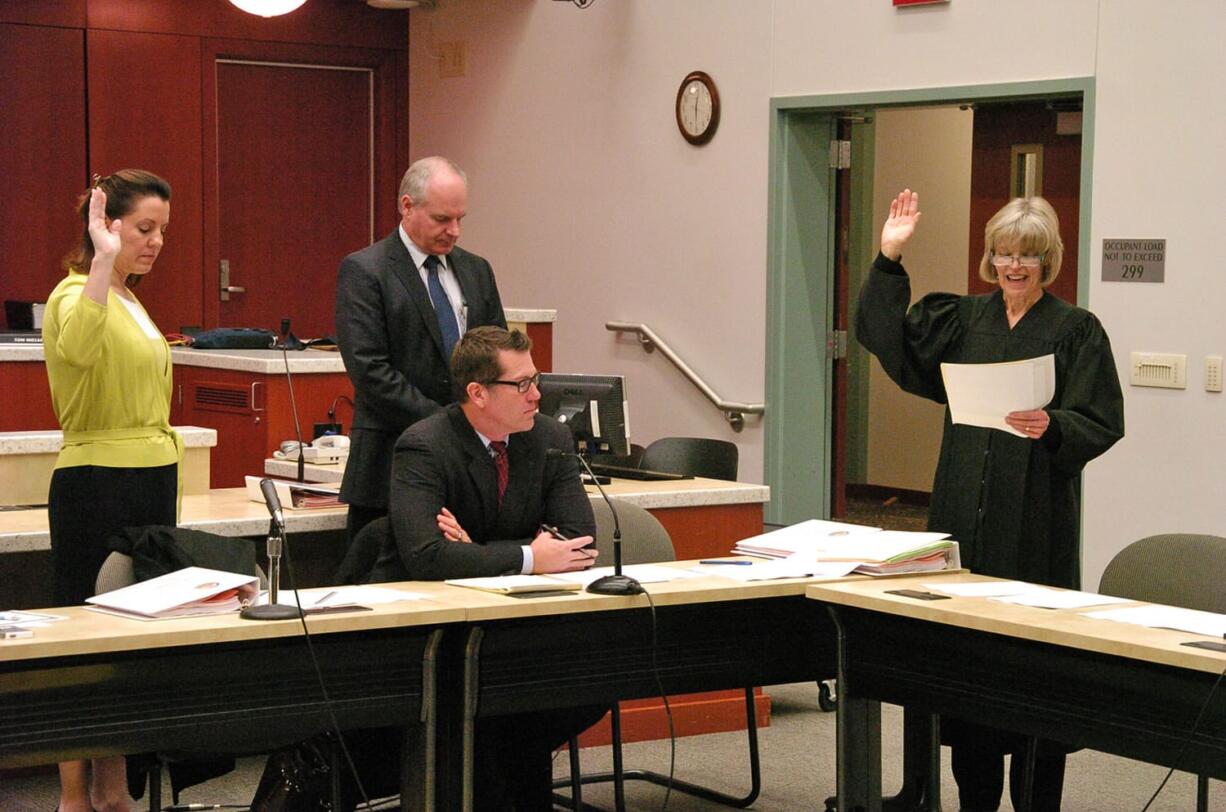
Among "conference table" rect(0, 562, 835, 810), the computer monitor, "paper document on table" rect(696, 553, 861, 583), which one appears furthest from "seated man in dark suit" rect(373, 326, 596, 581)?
the computer monitor

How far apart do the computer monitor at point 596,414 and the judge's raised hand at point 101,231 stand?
167 cm

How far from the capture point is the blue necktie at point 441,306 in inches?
170

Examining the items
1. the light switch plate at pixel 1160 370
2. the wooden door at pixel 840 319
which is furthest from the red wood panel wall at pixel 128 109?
the light switch plate at pixel 1160 370

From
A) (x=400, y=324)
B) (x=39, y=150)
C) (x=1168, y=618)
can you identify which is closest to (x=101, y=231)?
(x=400, y=324)

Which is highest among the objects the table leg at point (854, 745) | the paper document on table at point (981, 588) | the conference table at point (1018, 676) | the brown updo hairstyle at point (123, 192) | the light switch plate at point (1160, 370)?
the brown updo hairstyle at point (123, 192)

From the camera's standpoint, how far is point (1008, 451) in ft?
12.3

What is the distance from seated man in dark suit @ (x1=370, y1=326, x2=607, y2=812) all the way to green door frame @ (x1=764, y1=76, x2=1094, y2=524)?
3668 mm

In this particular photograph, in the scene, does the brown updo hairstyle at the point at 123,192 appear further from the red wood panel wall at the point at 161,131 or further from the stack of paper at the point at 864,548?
the red wood panel wall at the point at 161,131

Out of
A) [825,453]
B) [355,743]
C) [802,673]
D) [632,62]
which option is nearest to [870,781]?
[802,673]

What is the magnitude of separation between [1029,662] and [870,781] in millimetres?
593

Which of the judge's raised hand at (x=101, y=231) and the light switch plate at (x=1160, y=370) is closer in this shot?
the judge's raised hand at (x=101, y=231)

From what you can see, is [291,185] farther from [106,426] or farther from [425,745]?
Answer: [425,745]

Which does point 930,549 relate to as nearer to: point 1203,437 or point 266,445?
point 1203,437

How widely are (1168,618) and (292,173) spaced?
23.3 ft
